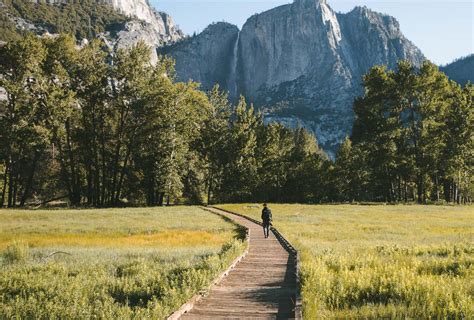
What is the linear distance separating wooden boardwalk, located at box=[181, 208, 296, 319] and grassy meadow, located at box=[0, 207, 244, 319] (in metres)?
0.50

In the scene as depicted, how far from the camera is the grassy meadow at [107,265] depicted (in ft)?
31.4

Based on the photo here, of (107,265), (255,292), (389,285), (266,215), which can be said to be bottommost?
(107,265)

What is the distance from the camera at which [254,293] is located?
10938 mm

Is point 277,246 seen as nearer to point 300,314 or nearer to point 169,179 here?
point 300,314

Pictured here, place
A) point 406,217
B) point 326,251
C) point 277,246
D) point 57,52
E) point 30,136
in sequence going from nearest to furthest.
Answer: point 326,251, point 277,246, point 406,217, point 30,136, point 57,52

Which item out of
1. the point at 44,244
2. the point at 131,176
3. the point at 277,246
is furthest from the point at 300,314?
the point at 131,176

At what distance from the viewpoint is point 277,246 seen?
20922 millimetres

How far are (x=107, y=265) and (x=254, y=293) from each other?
761 cm

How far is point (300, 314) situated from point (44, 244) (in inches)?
837

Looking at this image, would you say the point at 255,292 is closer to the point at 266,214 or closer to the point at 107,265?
the point at 107,265

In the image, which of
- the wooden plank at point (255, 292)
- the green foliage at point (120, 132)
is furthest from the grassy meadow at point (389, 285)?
the green foliage at point (120, 132)

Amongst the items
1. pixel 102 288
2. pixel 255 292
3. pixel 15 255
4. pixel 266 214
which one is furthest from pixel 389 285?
pixel 15 255

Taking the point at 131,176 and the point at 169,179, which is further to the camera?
the point at 131,176

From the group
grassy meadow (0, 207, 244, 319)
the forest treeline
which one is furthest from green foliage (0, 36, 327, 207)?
grassy meadow (0, 207, 244, 319)
